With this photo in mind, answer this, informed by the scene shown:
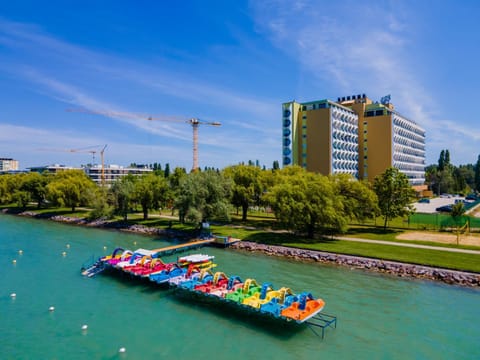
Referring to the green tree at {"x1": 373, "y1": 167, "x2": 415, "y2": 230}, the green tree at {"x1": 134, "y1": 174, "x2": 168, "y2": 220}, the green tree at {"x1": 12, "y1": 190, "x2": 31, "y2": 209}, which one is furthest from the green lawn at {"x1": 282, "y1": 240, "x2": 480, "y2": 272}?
the green tree at {"x1": 12, "y1": 190, "x2": 31, "y2": 209}

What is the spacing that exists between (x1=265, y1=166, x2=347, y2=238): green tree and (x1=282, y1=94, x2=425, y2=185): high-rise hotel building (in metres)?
49.7

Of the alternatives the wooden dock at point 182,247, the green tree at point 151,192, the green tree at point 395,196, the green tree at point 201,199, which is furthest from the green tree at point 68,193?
the green tree at point 395,196

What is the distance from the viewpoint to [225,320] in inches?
936

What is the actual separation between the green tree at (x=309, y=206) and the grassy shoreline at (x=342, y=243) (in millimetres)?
2360

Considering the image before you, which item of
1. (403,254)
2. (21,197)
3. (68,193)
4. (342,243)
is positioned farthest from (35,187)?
(403,254)

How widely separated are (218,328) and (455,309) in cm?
1787

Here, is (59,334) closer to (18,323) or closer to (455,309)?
(18,323)

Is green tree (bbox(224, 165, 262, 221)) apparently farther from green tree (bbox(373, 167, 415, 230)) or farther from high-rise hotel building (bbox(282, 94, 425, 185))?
high-rise hotel building (bbox(282, 94, 425, 185))

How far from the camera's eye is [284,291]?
25094mm

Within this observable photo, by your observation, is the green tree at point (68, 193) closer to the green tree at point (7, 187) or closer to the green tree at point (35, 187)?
the green tree at point (35, 187)

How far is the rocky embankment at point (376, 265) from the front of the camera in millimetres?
30908

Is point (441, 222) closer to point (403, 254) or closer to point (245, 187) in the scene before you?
point (403, 254)

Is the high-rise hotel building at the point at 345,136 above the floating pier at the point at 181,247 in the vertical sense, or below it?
above

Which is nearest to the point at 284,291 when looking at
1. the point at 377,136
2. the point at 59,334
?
the point at 59,334
